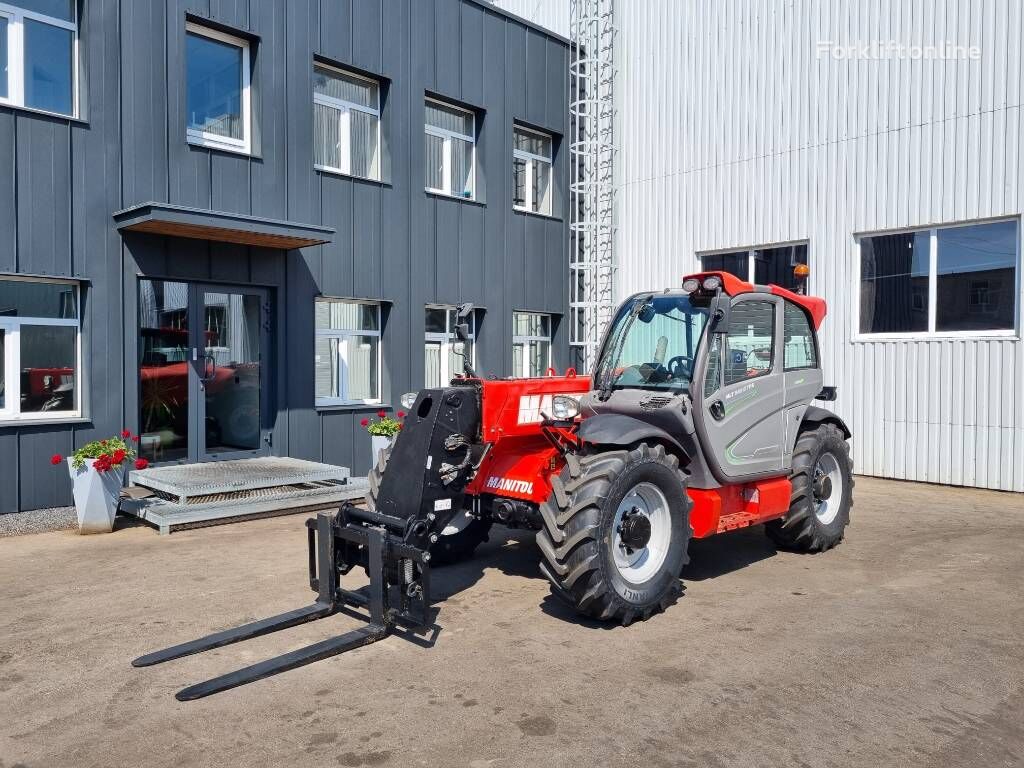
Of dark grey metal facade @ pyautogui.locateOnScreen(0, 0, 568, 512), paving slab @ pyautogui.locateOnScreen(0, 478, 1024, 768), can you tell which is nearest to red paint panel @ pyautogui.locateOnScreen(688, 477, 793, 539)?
paving slab @ pyautogui.locateOnScreen(0, 478, 1024, 768)

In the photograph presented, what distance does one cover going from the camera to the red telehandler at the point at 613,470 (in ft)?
16.0

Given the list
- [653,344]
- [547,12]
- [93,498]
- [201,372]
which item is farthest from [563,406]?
[547,12]

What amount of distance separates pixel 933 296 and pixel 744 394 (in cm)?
594

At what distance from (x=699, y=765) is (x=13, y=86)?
905 cm

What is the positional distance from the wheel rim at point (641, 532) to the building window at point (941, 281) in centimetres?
683

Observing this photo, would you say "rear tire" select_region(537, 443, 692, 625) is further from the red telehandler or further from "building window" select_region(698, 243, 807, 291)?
"building window" select_region(698, 243, 807, 291)

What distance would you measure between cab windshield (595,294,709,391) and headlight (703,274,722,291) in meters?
0.20

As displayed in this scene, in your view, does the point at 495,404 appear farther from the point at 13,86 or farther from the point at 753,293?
the point at 13,86

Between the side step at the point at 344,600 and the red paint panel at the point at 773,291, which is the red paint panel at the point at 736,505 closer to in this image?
the red paint panel at the point at 773,291

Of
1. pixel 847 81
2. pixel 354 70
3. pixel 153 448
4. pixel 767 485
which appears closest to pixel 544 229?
pixel 354 70

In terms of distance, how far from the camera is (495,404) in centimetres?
559

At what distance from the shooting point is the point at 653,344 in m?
6.26

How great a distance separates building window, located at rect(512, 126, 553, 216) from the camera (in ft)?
46.3

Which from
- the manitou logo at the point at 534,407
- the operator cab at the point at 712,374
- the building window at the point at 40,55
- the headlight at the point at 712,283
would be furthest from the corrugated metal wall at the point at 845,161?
the building window at the point at 40,55
